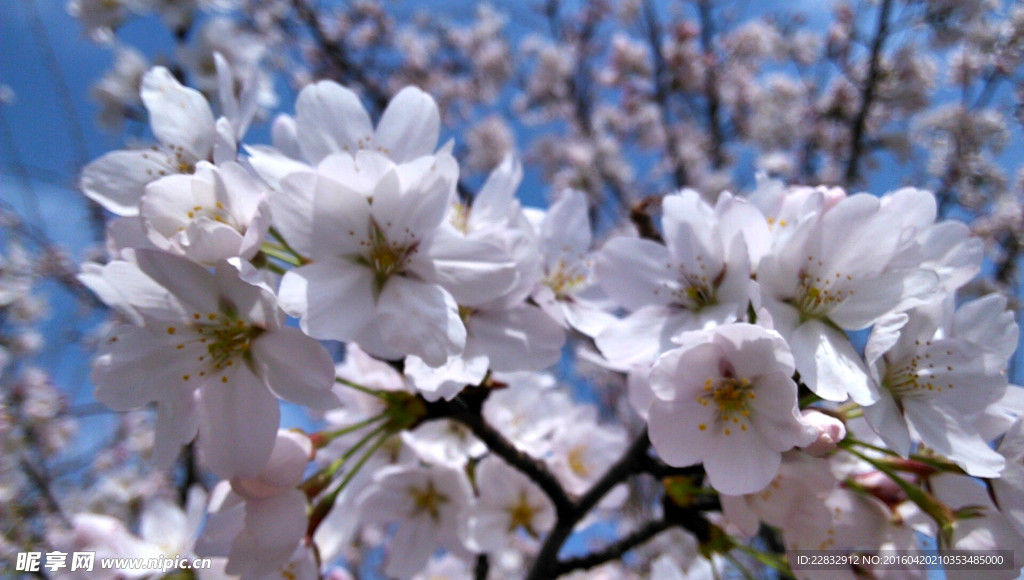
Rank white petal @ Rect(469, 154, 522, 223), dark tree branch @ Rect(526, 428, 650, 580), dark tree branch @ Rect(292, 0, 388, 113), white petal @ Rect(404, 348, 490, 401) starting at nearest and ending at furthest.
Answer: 1. white petal @ Rect(404, 348, 490, 401)
2. white petal @ Rect(469, 154, 522, 223)
3. dark tree branch @ Rect(526, 428, 650, 580)
4. dark tree branch @ Rect(292, 0, 388, 113)

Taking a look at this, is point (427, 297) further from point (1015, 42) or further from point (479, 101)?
point (479, 101)

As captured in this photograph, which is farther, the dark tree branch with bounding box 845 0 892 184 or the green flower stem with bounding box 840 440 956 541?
the dark tree branch with bounding box 845 0 892 184

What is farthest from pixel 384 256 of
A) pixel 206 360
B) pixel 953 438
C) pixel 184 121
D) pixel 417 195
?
pixel 953 438

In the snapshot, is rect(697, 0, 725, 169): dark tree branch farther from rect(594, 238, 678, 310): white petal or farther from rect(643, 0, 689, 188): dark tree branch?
rect(594, 238, 678, 310): white petal

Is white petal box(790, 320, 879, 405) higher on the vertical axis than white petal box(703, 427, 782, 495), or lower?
higher

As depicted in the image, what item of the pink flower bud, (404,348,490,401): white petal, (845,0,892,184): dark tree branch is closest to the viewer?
the pink flower bud

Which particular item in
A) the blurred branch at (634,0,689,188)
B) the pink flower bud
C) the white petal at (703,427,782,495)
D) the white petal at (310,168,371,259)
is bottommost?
the blurred branch at (634,0,689,188)

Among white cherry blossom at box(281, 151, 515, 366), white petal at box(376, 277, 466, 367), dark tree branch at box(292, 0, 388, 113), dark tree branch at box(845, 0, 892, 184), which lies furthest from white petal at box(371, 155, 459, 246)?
dark tree branch at box(292, 0, 388, 113)
